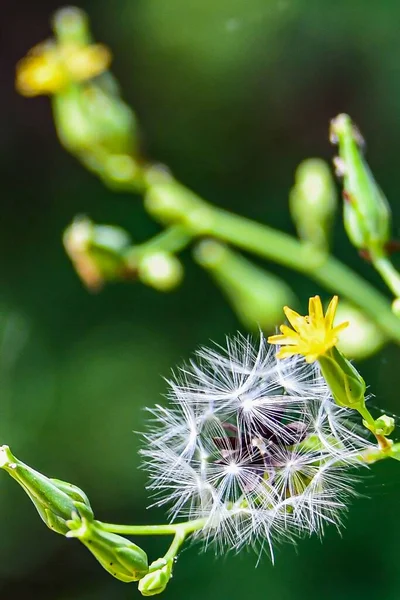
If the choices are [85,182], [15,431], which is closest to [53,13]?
[85,182]

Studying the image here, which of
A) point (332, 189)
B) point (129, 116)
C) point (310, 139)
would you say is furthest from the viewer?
point (310, 139)

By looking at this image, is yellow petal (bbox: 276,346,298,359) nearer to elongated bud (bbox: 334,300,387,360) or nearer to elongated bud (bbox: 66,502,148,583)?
elongated bud (bbox: 66,502,148,583)

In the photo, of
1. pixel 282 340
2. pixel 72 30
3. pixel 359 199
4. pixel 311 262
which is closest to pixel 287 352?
pixel 282 340

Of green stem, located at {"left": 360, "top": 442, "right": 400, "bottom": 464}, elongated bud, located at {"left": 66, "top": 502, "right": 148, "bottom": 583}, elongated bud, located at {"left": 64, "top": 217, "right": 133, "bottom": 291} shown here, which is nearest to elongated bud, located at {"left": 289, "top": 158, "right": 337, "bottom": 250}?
elongated bud, located at {"left": 64, "top": 217, "right": 133, "bottom": 291}

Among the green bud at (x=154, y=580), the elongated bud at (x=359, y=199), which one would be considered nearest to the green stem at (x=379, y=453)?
the green bud at (x=154, y=580)

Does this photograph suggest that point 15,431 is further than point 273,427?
Yes

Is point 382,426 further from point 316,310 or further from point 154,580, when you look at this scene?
point 154,580

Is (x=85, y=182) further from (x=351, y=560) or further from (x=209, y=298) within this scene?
(x=351, y=560)
